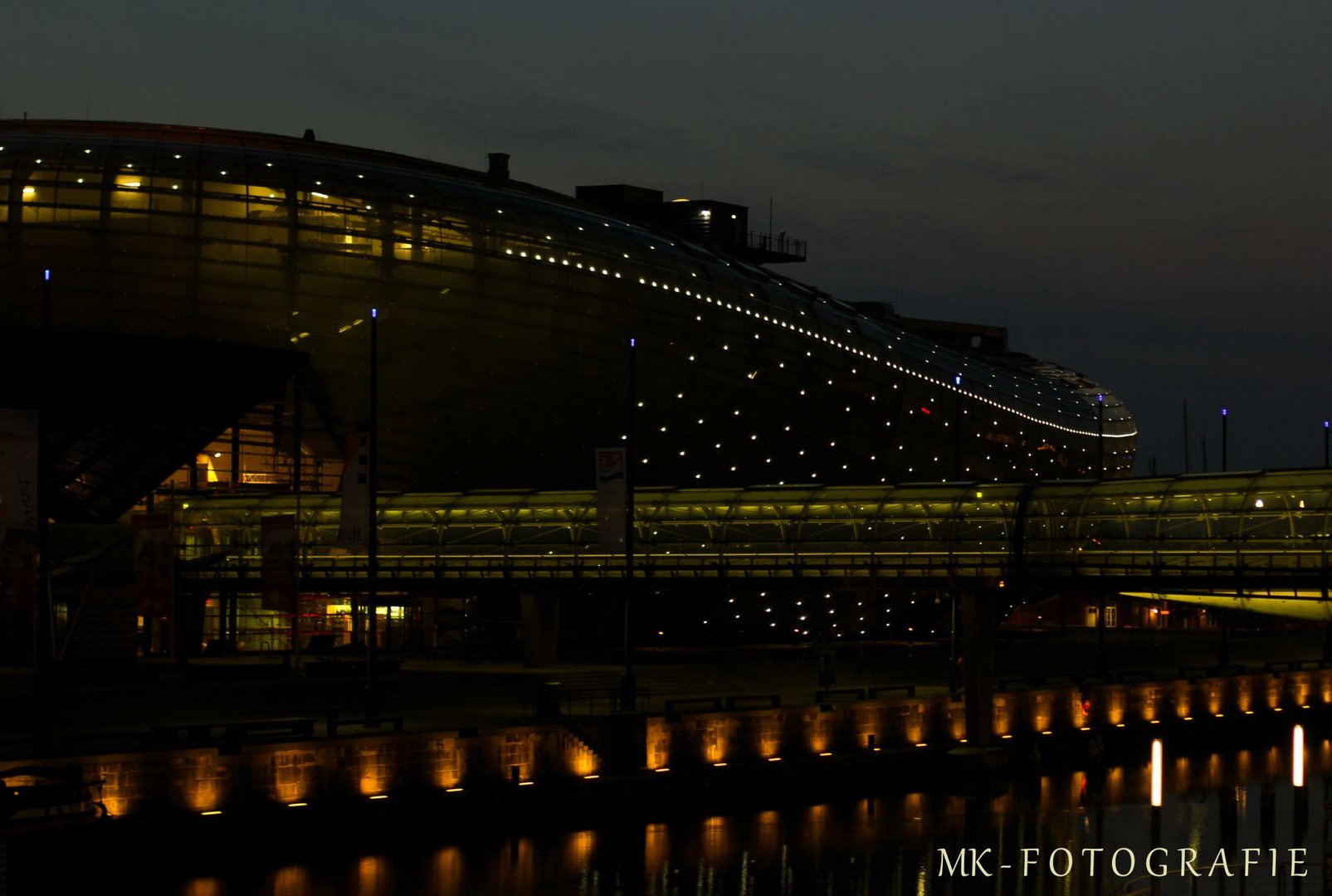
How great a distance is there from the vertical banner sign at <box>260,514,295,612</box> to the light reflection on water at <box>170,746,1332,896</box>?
49.1 ft

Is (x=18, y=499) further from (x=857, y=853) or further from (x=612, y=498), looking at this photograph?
(x=857, y=853)

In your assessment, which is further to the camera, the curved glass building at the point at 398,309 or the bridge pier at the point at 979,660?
the curved glass building at the point at 398,309

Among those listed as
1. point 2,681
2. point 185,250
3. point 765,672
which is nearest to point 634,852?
point 2,681

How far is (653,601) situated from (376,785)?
52723mm

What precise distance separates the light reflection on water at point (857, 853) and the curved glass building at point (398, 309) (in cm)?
4212

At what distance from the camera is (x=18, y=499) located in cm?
4962

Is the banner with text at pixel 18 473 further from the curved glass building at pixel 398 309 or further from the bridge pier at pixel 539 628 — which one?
the curved glass building at pixel 398 309

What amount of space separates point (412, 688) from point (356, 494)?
755 centimetres

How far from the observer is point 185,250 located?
101938mm

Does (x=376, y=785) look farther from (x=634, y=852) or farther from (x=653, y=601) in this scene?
(x=653, y=601)

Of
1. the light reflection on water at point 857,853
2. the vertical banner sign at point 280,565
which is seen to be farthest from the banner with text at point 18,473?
the vertical banner sign at point 280,565

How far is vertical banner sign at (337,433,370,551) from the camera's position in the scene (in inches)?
2486

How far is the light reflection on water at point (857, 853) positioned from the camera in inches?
1889

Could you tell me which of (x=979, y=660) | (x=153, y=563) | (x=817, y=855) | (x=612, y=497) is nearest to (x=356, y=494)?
(x=153, y=563)
